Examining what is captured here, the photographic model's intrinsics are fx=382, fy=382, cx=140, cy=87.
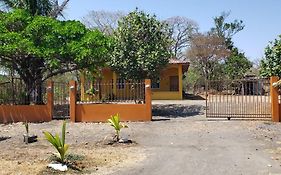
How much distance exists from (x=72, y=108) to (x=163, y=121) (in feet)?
14.3

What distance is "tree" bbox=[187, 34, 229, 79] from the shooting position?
145 feet

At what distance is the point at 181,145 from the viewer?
39.5 feet

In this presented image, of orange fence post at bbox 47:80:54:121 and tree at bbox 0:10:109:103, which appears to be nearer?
tree at bbox 0:10:109:103

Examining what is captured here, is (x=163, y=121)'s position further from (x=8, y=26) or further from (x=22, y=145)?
(x=8, y=26)

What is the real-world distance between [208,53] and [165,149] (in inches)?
1338

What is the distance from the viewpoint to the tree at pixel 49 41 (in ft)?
58.7

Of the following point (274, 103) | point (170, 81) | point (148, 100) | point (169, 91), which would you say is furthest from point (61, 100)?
point (170, 81)

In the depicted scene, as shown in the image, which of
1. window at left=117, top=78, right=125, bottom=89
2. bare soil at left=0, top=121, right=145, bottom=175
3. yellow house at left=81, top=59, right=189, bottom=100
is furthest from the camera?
yellow house at left=81, top=59, right=189, bottom=100

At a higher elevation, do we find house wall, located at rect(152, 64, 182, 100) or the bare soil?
house wall, located at rect(152, 64, 182, 100)

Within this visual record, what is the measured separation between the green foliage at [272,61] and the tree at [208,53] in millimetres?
24806

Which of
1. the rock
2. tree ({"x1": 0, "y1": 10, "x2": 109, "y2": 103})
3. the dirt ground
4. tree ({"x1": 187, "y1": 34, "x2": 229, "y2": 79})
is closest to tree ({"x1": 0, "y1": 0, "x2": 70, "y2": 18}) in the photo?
tree ({"x1": 0, "y1": 10, "x2": 109, "y2": 103})

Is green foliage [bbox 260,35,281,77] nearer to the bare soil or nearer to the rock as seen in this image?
the bare soil

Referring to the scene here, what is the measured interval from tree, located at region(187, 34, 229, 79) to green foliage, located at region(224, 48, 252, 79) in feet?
3.63

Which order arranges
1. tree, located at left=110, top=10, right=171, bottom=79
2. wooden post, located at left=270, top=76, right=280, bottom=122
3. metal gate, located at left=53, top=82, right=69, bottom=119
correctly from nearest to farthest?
wooden post, located at left=270, top=76, right=280, bottom=122 < metal gate, located at left=53, top=82, right=69, bottom=119 < tree, located at left=110, top=10, right=171, bottom=79
